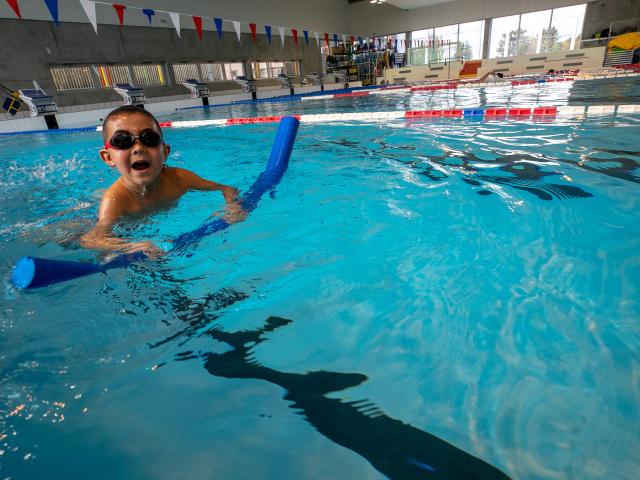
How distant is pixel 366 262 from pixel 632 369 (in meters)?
1.14

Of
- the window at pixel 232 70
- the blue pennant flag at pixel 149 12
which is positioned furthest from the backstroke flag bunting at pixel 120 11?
the window at pixel 232 70

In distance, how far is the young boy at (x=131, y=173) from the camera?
80.4 inches

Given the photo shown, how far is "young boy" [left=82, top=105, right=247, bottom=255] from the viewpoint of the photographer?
204cm

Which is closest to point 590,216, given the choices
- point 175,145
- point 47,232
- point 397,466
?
point 397,466

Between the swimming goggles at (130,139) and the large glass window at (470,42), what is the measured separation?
25.8m

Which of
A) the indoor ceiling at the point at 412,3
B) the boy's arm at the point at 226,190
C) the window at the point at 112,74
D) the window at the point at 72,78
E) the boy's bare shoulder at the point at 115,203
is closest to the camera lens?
the boy's bare shoulder at the point at 115,203

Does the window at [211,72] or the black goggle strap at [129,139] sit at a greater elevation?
the window at [211,72]

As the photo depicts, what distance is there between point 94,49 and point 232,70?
7302 mm

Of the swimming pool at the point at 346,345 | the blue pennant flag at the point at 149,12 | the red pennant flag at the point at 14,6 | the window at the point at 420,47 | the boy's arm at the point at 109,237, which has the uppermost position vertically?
the blue pennant flag at the point at 149,12

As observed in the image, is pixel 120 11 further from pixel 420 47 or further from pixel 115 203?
pixel 420 47

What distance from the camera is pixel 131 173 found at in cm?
220

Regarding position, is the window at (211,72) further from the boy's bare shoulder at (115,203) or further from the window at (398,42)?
the boy's bare shoulder at (115,203)

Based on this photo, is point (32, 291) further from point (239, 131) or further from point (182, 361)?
point (239, 131)

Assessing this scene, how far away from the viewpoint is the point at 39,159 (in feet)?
20.9
